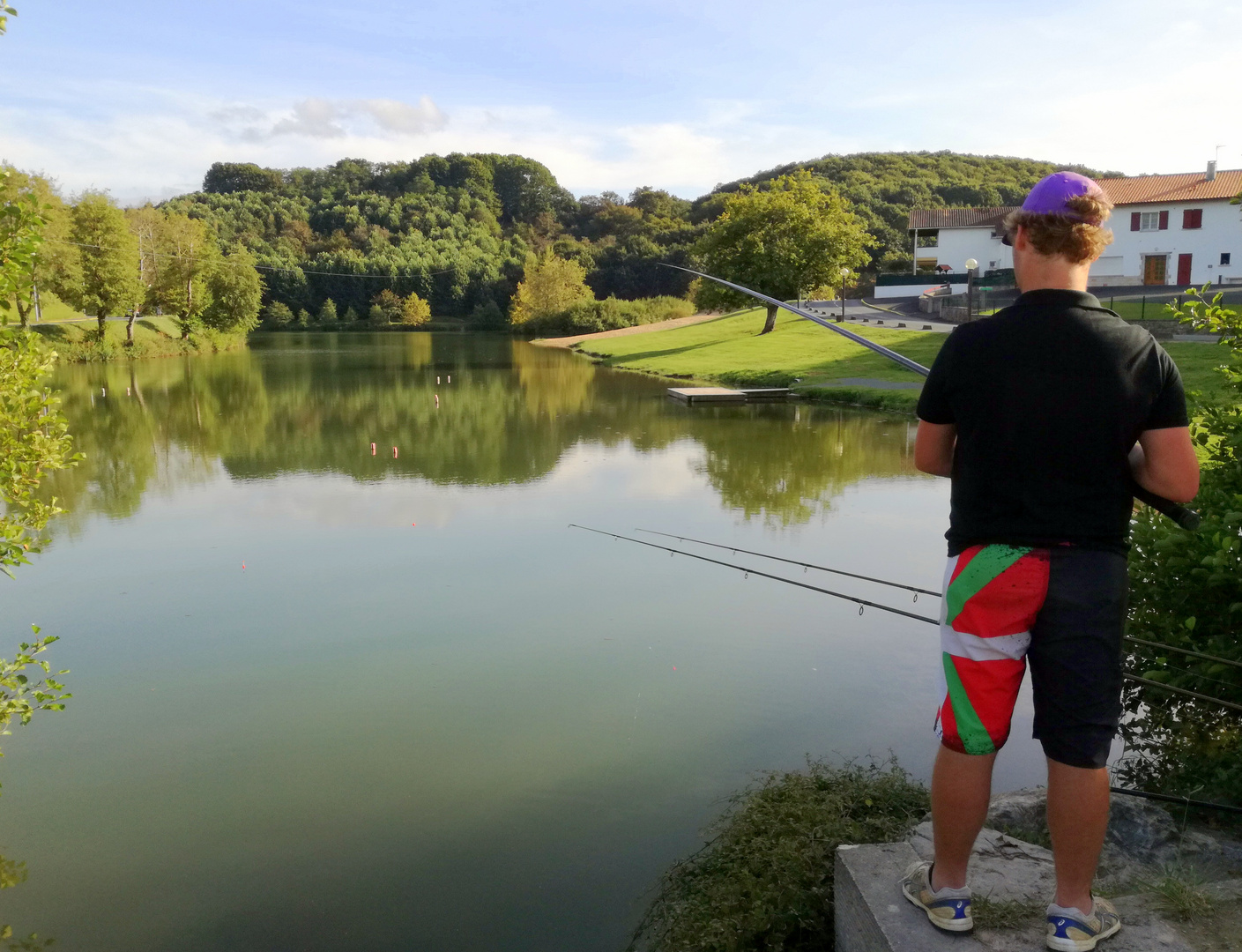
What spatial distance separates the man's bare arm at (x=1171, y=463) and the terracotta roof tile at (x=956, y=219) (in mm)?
52971

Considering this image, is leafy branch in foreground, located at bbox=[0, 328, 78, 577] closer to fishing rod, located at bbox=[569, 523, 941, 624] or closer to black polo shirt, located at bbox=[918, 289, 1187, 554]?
fishing rod, located at bbox=[569, 523, 941, 624]

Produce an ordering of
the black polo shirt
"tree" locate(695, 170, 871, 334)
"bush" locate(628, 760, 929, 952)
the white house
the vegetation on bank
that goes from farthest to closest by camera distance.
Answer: the white house → the vegetation on bank → "tree" locate(695, 170, 871, 334) → "bush" locate(628, 760, 929, 952) → the black polo shirt

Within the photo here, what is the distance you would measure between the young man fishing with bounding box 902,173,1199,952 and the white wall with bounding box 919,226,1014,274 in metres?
51.7

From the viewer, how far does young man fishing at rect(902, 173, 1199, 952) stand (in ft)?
7.15

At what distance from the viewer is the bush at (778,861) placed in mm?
3139

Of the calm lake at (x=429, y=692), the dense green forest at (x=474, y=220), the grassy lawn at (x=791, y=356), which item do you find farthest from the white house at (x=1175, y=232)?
the calm lake at (x=429, y=692)

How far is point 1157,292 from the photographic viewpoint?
32.7 metres

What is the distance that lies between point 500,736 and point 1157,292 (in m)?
34.4

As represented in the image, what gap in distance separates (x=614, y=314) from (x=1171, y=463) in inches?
2120

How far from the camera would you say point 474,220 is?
107938mm

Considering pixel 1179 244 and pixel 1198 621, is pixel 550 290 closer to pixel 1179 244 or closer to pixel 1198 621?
pixel 1179 244

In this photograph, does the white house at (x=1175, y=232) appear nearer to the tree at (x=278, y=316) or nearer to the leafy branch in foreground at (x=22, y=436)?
the leafy branch in foreground at (x=22, y=436)

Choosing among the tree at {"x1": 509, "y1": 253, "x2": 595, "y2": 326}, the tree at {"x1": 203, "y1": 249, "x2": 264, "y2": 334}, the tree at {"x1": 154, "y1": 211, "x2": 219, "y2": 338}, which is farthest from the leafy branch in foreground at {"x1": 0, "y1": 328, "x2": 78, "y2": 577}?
the tree at {"x1": 509, "y1": 253, "x2": 595, "y2": 326}

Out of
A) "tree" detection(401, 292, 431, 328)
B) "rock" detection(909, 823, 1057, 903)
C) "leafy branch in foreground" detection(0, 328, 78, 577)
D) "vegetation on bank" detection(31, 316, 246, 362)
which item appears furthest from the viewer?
"tree" detection(401, 292, 431, 328)
